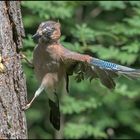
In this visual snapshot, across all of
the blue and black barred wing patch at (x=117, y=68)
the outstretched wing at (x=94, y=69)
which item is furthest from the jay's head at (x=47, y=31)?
the blue and black barred wing patch at (x=117, y=68)

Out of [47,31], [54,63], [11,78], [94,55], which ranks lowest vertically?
[94,55]

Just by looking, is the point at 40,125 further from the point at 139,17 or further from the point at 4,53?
the point at 4,53

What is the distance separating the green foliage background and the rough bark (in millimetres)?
948

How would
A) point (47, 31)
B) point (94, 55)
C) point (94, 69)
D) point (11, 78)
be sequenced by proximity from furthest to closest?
point (94, 55)
point (47, 31)
point (94, 69)
point (11, 78)

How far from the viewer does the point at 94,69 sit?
4363mm

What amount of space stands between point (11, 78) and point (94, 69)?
625mm

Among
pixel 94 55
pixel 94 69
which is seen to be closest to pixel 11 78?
pixel 94 69

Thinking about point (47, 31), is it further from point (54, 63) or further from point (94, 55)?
point (94, 55)

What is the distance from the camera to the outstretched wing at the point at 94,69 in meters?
4.04

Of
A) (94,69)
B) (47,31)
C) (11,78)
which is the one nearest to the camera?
(11,78)

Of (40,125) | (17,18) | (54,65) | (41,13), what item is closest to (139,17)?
(41,13)

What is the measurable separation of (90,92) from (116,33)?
1.07 meters

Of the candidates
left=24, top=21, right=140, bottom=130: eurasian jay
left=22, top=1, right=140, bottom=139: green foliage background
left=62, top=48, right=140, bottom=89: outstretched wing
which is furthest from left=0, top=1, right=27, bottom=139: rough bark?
left=22, top=1, right=140, bottom=139: green foliage background

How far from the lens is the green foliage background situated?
548cm
